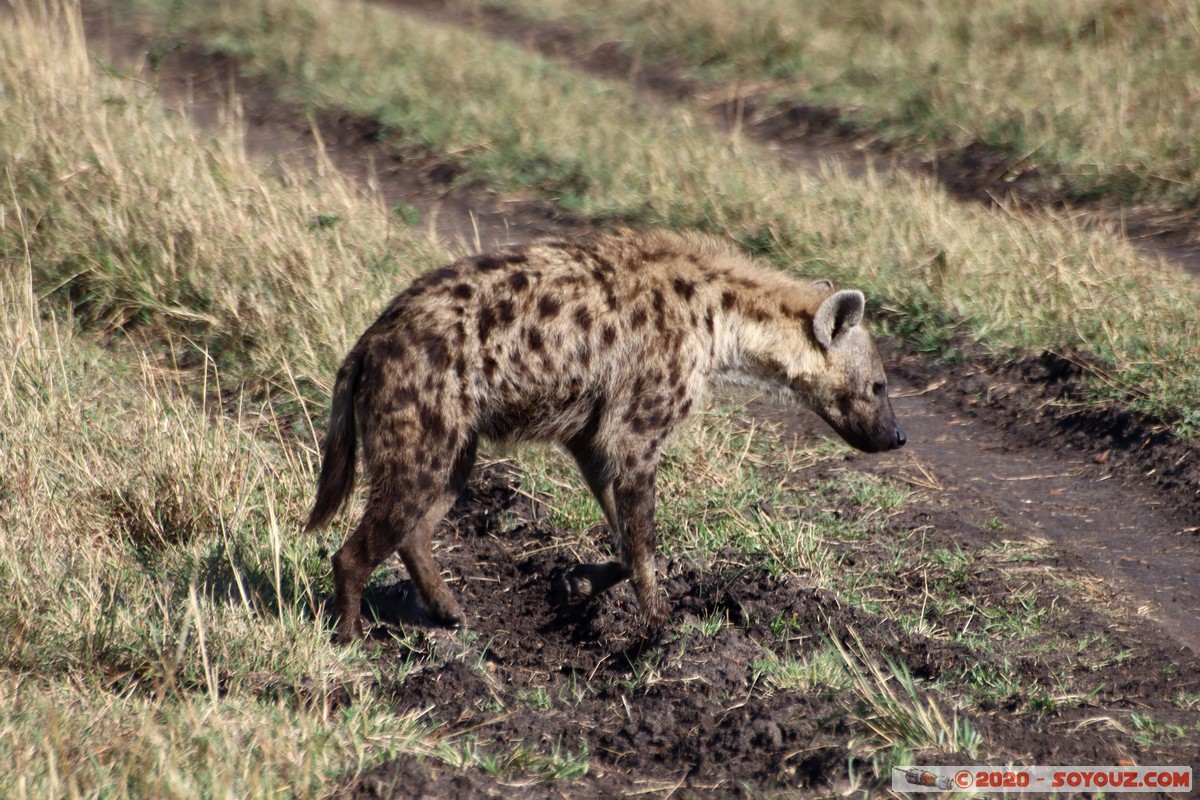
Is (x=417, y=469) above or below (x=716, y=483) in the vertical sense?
above

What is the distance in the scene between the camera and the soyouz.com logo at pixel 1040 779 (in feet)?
9.02

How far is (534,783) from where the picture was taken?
9.60ft

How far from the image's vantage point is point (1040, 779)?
9.20 ft

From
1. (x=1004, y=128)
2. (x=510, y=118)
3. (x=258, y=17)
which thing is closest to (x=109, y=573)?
(x=510, y=118)

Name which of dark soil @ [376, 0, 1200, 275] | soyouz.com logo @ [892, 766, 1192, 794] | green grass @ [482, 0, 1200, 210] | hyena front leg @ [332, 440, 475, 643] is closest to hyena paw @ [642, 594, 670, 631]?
hyena front leg @ [332, 440, 475, 643]

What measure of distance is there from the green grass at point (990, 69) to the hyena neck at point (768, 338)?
3.71 metres

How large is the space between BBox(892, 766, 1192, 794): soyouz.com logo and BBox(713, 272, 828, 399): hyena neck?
5.43 feet

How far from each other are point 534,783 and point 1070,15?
8.17 m

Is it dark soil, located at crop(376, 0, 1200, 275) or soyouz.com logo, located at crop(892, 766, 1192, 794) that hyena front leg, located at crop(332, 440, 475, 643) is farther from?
dark soil, located at crop(376, 0, 1200, 275)

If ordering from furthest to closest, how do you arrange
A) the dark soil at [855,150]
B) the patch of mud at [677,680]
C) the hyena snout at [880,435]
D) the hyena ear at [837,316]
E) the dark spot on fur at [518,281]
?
the dark soil at [855,150], the hyena snout at [880,435], the hyena ear at [837,316], the dark spot on fur at [518,281], the patch of mud at [677,680]

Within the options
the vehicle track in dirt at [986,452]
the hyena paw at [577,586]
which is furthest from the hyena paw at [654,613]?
the vehicle track in dirt at [986,452]

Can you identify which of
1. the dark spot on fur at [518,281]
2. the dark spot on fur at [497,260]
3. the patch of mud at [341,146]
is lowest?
the patch of mud at [341,146]

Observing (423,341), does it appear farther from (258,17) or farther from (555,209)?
(258,17)

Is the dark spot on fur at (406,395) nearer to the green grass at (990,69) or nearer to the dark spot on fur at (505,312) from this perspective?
the dark spot on fur at (505,312)
